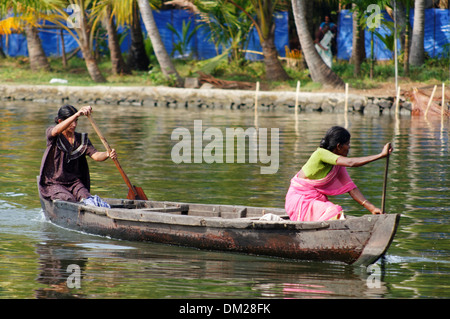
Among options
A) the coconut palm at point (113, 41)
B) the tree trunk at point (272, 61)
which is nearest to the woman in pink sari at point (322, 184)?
the tree trunk at point (272, 61)

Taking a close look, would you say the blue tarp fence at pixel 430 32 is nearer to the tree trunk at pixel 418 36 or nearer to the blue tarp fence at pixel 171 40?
the tree trunk at pixel 418 36

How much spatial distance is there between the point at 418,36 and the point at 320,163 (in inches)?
710

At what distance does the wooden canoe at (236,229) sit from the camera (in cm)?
708

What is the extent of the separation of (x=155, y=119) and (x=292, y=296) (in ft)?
53.3

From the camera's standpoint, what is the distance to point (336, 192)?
7.50 m

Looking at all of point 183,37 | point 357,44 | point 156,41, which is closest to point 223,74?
point 183,37

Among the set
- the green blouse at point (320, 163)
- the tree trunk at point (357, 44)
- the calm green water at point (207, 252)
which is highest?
the tree trunk at point (357, 44)

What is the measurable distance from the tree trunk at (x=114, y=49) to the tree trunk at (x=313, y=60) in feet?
23.0

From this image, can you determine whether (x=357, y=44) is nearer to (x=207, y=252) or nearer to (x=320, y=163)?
(x=207, y=252)
